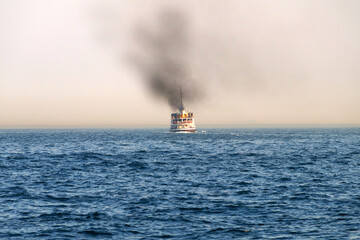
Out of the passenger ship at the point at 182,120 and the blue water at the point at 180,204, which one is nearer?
the blue water at the point at 180,204

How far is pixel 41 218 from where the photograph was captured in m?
22.2

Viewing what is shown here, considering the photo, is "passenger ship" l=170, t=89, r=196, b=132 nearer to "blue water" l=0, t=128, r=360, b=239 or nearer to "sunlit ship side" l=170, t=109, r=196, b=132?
"sunlit ship side" l=170, t=109, r=196, b=132

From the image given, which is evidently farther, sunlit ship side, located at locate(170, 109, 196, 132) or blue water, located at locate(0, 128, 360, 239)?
sunlit ship side, located at locate(170, 109, 196, 132)

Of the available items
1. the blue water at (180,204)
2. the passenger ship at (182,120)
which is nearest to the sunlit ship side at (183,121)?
the passenger ship at (182,120)

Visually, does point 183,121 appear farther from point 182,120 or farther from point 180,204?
point 180,204

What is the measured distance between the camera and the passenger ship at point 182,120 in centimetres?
17101

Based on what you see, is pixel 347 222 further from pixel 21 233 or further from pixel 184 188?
pixel 21 233

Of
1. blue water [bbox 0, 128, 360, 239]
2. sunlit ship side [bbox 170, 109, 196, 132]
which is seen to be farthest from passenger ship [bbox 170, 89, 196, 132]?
blue water [bbox 0, 128, 360, 239]

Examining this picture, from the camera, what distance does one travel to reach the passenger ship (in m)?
171

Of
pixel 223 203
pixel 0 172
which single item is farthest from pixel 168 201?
pixel 0 172

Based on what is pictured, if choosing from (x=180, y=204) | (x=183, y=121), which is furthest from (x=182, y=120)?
(x=180, y=204)

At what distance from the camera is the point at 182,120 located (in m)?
173

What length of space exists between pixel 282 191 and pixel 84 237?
16777 mm

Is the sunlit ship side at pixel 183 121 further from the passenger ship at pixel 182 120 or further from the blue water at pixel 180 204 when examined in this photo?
the blue water at pixel 180 204
